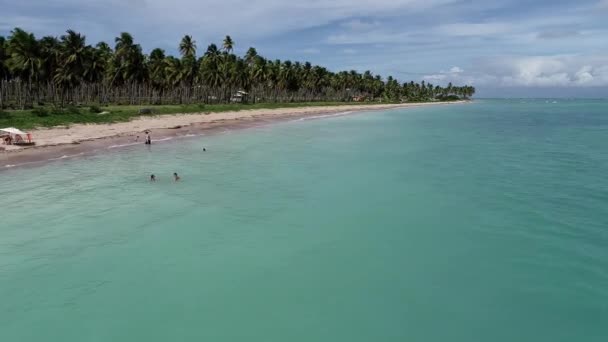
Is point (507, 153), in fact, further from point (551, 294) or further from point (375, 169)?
point (551, 294)

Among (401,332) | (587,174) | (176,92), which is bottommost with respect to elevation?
(401,332)

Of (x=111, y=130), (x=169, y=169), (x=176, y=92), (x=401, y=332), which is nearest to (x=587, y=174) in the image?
(x=401, y=332)

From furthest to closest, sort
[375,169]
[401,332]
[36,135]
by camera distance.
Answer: [36,135]
[375,169]
[401,332]

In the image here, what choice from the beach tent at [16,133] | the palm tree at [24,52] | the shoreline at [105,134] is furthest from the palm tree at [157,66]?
the beach tent at [16,133]

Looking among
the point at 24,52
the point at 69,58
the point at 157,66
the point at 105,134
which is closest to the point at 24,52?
the point at 24,52

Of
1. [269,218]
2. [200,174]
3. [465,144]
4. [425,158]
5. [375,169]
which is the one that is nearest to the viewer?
[269,218]

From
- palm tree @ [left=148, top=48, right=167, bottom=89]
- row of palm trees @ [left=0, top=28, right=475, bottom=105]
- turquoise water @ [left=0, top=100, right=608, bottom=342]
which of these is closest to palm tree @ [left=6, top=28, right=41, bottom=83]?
row of palm trees @ [left=0, top=28, right=475, bottom=105]

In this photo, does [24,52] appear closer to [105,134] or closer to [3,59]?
[3,59]

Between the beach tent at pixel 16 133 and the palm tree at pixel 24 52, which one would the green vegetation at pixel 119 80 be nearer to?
the palm tree at pixel 24 52
